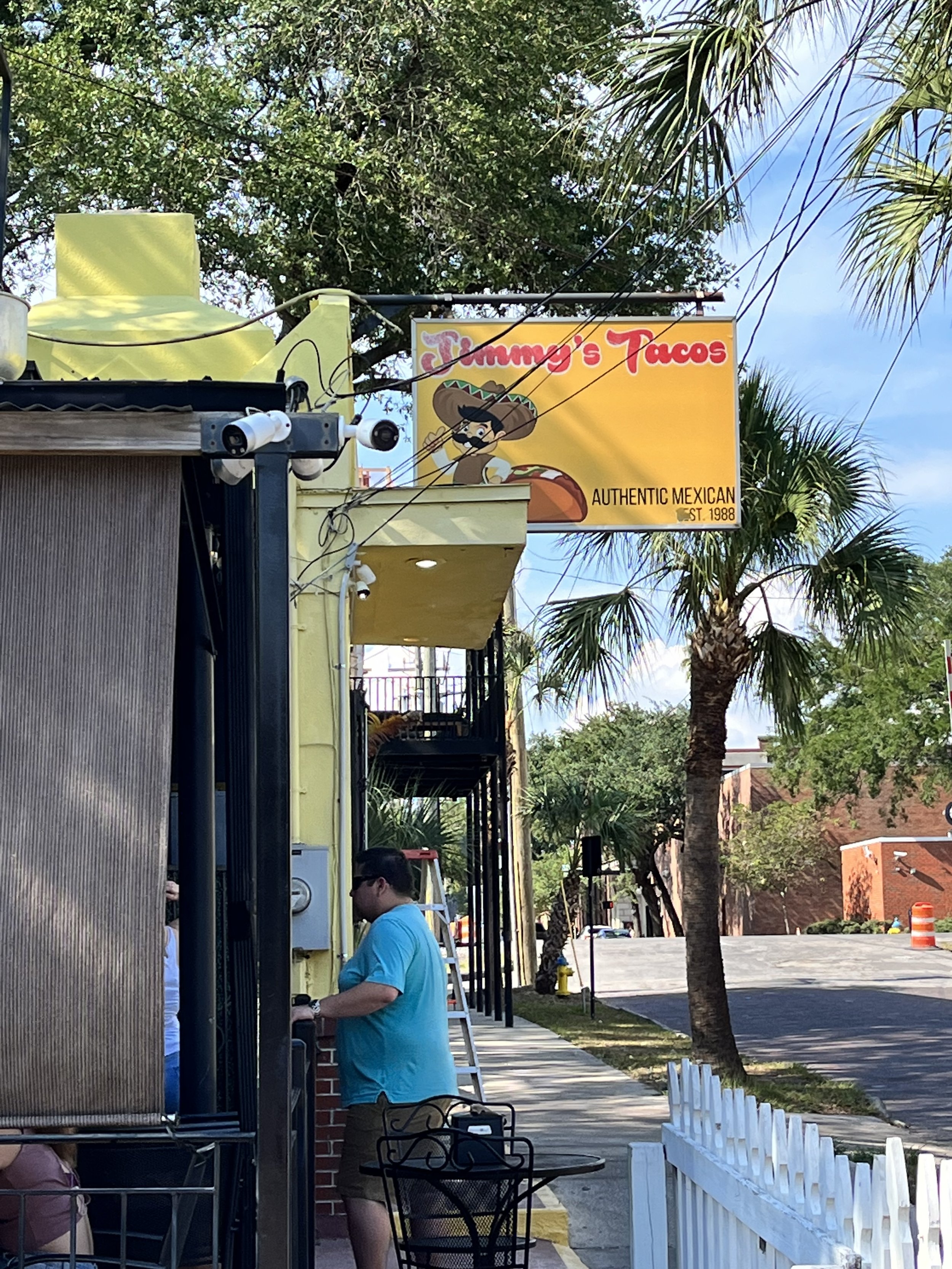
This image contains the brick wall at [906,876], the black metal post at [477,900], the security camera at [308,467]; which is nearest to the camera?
the security camera at [308,467]

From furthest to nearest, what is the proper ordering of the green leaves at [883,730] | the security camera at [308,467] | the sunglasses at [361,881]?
the green leaves at [883,730]
the sunglasses at [361,881]
the security camera at [308,467]

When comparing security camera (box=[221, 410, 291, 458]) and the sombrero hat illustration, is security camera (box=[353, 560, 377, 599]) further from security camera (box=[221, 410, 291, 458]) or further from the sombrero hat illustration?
security camera (box=[221, 410, 291, 458])

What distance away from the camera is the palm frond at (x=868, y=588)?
12.3 metres

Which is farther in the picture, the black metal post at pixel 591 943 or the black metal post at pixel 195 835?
the black metal post at pixel 591 943

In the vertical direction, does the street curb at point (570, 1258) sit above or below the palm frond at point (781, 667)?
below

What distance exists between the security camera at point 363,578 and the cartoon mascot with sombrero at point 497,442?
1859 mm

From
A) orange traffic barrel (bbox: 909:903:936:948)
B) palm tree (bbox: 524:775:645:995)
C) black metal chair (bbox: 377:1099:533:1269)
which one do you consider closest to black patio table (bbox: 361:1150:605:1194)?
black metal chair (bbox: 377:1099:533:1269)

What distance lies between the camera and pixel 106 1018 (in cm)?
338

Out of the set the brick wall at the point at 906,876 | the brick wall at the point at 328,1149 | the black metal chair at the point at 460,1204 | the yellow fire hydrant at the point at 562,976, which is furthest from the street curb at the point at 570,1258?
the brick wall at the point at 906,876

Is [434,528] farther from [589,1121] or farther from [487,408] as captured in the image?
[589,1121]

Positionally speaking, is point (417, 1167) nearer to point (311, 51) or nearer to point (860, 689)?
point (311, 51)

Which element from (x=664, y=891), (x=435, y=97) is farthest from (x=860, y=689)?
(x=435, y=97)

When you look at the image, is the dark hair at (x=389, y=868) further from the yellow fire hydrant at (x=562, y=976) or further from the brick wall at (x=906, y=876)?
the brick wall at (x=906, y=876)

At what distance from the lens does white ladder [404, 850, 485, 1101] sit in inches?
378
